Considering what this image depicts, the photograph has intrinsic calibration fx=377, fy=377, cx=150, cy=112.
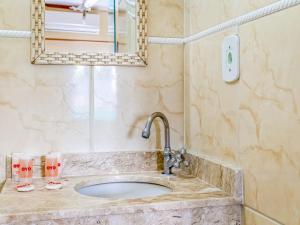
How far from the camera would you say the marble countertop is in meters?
0.99

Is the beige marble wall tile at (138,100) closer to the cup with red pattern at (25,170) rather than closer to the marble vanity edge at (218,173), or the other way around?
the marble vanity edge at (218,173)

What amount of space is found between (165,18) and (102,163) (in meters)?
0.65

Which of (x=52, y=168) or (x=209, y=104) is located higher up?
(x=209, y=104)

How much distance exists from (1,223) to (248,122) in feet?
2.38

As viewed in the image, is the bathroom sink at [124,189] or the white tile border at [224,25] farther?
the bathroom sink at [124,189]

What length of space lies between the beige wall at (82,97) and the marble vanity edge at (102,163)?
29mm

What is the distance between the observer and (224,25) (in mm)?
1227

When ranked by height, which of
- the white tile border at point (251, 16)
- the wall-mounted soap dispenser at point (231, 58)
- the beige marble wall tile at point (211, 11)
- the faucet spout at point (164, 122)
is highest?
the beige marble wall tile at point (211, 11)

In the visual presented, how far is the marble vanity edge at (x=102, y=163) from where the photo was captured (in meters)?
1.42

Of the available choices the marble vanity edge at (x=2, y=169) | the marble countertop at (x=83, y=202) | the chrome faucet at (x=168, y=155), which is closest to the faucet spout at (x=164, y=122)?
the chrome faucet at (x=168, y=155)

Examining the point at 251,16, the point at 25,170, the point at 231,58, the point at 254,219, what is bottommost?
the point at 254,219

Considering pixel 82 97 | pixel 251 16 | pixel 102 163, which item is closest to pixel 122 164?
pixel 102 163

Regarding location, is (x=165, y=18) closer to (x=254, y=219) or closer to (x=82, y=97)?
(x=82, y=97)

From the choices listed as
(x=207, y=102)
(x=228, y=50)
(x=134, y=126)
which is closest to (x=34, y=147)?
(x=134, y=126)
